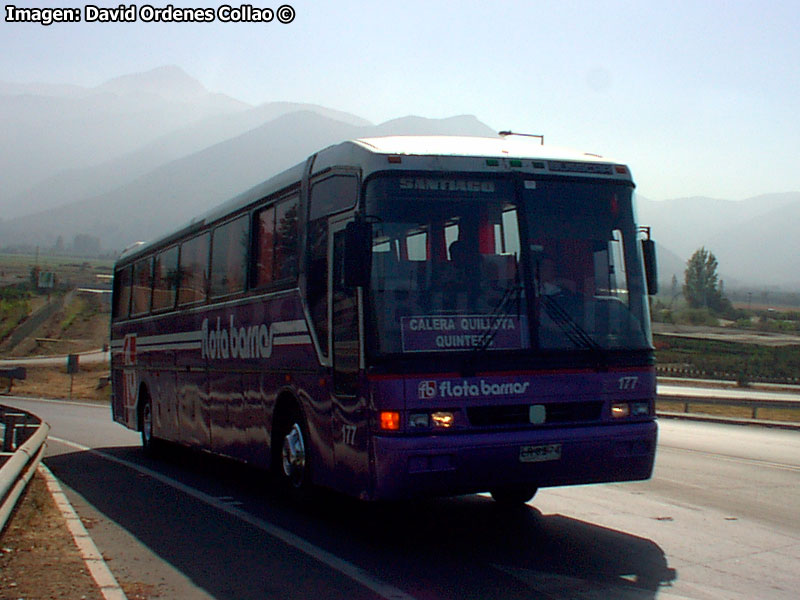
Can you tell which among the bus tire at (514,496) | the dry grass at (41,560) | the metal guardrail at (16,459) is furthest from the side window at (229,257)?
the bus tire at (514,496)

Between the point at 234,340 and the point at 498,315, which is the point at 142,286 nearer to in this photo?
the point at 234,340

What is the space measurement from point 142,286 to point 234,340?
6279 millimetres

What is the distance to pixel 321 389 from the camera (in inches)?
346

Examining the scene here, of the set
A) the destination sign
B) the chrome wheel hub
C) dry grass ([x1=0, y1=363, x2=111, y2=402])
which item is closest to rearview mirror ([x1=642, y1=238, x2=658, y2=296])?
the destination sign

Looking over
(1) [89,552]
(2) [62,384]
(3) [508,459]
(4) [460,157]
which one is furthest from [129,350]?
(2) [62,384]

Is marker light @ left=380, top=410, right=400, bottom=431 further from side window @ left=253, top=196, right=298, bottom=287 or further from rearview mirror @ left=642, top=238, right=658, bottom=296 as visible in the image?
rearview mirror @ left=642, top=238, right=658, bottom=296

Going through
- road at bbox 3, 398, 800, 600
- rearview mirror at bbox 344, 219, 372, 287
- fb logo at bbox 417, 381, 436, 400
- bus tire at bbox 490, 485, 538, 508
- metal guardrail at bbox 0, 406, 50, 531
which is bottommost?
road at bbox 3, 398, 800, 600

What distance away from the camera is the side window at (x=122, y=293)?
60.5ft

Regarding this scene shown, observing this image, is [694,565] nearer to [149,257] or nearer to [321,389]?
[321,389]

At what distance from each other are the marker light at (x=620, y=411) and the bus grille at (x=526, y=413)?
114 mm

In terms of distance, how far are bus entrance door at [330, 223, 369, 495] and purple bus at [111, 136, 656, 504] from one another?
0.02 metres

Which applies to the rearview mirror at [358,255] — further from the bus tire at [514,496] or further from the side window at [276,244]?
the bus tire at [514,496]

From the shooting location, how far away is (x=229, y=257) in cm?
1195

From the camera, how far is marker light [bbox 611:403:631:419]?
8.23 m
